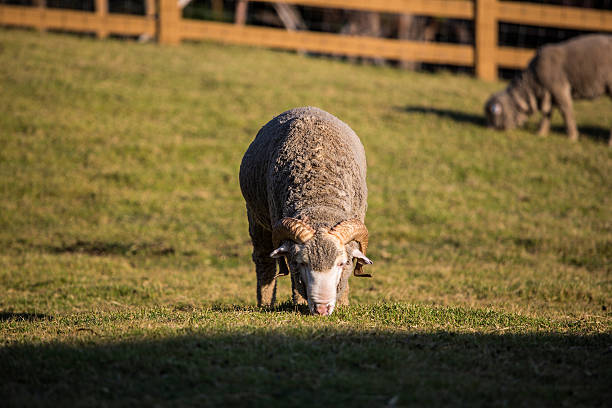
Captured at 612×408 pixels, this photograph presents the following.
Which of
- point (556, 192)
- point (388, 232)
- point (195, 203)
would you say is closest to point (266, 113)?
point (195, 203)

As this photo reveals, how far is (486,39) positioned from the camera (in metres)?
21.4

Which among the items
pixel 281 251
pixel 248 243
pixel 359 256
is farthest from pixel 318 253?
pixel 248 243

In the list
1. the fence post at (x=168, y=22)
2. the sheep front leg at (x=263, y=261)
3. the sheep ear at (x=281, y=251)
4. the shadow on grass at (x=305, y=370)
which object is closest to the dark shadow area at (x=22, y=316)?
the shadow on grass at (x=305, y=370)

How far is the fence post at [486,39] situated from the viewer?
21.2m

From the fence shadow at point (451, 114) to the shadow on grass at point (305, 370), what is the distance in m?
12.5

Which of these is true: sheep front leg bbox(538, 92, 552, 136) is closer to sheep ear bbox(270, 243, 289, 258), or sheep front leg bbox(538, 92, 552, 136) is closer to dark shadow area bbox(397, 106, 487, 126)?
dark shadow area bbox(397, 106, 487, 126)

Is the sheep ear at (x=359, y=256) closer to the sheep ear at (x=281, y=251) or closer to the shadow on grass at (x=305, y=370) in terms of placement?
the sheep ear at (x=281, y=251)

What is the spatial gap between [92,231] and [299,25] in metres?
16.4

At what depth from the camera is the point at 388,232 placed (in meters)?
12.0

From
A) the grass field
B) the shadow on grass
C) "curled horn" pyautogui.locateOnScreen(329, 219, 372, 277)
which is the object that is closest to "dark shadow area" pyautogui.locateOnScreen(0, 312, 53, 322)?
the grass field

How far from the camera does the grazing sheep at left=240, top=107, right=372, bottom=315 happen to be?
5.67m

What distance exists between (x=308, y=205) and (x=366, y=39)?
16445 mm

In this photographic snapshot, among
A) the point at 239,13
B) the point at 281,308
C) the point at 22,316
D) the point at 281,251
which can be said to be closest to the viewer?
the point at 281,251

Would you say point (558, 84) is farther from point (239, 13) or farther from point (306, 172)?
point (239, 13)
